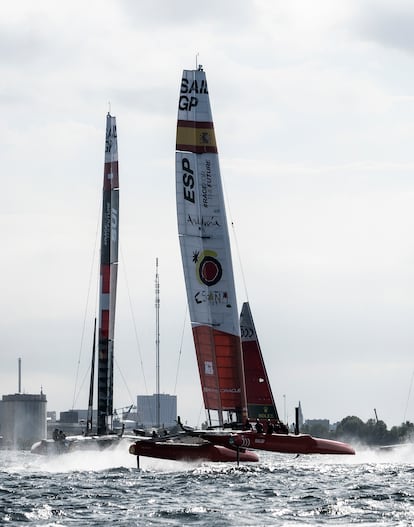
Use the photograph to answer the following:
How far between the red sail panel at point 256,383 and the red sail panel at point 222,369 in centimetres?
1073

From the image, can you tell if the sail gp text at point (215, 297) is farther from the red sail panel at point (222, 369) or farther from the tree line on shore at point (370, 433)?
the tree line on shore at point (370, 433)

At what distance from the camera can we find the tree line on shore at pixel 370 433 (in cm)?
16438

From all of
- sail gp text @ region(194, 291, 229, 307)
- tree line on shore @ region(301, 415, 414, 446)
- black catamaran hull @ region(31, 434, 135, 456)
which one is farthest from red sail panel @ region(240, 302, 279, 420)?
tree line on shore @ region(301, 415, 414, 446)

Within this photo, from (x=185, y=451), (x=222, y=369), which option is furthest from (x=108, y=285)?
(x=185, y=451)

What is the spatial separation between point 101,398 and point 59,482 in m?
28.4

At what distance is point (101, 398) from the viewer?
76188mm

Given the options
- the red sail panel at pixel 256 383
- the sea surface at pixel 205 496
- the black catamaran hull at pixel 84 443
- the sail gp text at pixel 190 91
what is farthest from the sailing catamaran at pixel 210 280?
the red sail panel at pixel 256 383

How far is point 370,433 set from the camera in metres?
172

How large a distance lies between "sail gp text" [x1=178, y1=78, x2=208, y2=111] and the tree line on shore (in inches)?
4272

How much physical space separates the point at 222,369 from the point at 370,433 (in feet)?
393

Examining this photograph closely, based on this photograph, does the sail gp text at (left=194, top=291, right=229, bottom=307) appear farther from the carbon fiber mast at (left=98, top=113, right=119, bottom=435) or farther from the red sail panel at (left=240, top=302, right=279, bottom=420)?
the carbon fiber mast at (left=98, top=113, right=119, bottom=435)

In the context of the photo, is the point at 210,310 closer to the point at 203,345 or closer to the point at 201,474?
the point at 203,345

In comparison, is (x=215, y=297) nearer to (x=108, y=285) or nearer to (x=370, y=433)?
(x=108, y=285)

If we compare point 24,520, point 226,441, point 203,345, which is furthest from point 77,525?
point 203,345
